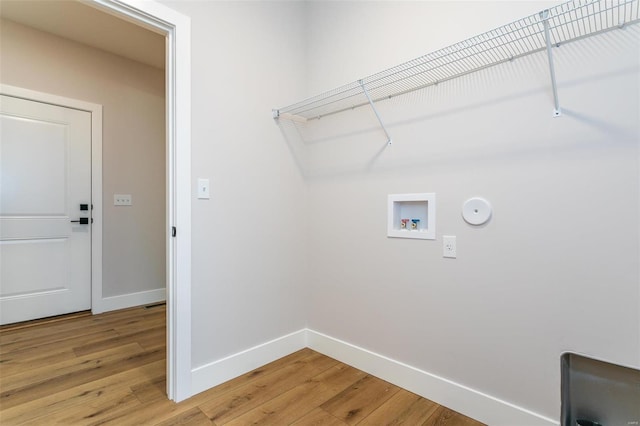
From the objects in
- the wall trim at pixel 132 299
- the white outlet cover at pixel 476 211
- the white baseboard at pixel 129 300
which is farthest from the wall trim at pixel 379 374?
the white baseboard at pixel 129 300

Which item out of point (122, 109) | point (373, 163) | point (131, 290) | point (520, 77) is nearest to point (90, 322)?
point (131, 290)

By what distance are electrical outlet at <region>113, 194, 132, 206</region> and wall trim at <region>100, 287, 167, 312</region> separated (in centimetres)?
99

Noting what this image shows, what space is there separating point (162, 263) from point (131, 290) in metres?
0.42

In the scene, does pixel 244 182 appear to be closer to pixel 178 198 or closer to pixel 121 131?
pixel 178 198

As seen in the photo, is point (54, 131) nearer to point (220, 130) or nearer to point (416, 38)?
point (220, 130)

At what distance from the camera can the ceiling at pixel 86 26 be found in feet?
8.18

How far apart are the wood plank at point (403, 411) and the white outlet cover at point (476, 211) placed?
3.27 feet

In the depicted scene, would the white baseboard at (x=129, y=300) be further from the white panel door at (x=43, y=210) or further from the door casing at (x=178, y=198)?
the door casing at (x=178, y=198)

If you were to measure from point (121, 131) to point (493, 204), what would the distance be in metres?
3.62

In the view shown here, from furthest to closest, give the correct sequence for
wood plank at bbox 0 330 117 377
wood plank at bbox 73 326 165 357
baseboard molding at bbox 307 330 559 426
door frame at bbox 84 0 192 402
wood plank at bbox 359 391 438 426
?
wood plank at bbox 73 326 165 357, wood plank at bbox 0 330 117 377, door frame at bbox 84 0 192 402, wood plank at bbox 359 391 438 426, baseboard molding at bbox 307 330 559 426

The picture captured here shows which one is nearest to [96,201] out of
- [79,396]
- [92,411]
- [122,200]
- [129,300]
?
[122,200]

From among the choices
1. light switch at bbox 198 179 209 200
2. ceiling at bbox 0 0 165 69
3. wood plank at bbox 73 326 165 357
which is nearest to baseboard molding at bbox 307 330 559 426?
light switch at bbox 198 179 209 200

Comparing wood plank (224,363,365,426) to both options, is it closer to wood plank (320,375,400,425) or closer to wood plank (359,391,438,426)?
wood plank (320,375,400,425)

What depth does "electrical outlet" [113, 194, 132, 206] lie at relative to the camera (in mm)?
3258
